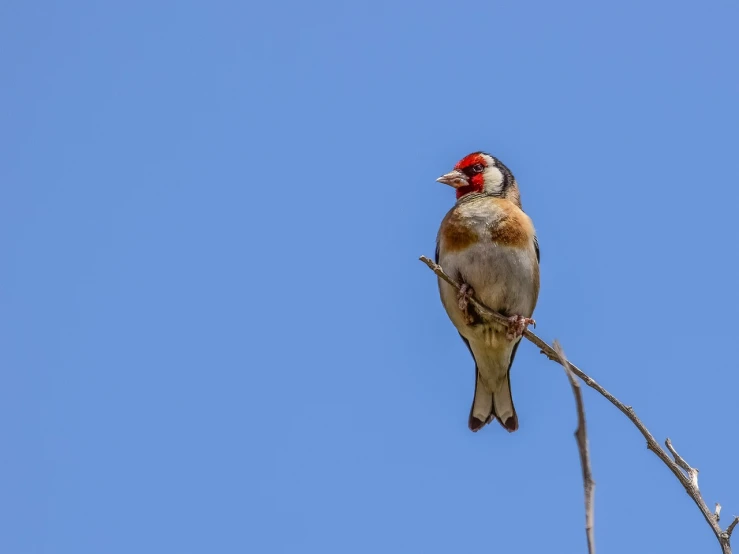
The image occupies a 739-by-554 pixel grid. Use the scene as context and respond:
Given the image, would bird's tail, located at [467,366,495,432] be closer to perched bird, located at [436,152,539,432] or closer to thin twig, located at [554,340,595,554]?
perched bird, located at [436,152,539,432]

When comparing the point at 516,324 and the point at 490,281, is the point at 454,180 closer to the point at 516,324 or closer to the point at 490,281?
the point at 490,281

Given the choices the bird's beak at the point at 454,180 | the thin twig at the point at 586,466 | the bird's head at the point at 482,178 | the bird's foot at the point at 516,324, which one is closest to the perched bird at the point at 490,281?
the bird's foot at the point at 516,324

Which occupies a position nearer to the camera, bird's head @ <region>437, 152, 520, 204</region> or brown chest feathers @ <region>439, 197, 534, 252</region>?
brown chest feathers @ <region>439, 197, 534, 252</region>

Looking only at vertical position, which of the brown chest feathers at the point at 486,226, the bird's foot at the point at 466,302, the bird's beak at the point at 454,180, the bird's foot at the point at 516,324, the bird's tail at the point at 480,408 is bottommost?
the bird's tail at the point at 480,408

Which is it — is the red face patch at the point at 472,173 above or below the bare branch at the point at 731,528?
above

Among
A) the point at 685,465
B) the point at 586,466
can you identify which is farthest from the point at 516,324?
the point at 586,466

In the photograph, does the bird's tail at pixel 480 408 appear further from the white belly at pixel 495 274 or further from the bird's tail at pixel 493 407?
the white belly at pixel 495 274

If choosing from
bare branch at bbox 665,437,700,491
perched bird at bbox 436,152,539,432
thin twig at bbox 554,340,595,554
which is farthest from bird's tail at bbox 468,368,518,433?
thin twig at bbox 554,340,595,554

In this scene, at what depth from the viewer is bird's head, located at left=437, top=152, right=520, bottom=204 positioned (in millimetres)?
8328

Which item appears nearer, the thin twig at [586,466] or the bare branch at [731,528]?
the thin twig at [586,466]

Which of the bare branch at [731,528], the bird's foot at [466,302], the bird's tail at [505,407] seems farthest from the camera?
the bird's tail at [505,407]

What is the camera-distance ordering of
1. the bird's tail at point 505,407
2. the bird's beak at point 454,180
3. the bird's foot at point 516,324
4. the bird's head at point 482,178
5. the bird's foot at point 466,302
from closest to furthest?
the bird's foot at point 516,324 → the bird's foot at point 466,302 → the bird's tail at point 505,407 → the bird's head at point 482,178 → the bird's beak at point 454,180

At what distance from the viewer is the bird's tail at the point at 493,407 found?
799cm

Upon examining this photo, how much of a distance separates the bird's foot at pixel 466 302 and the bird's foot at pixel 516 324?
0.32 metres
